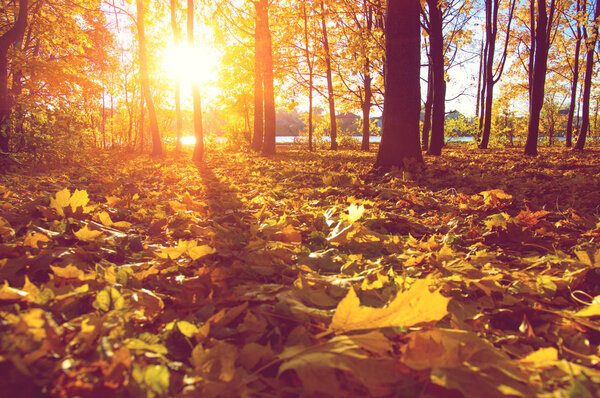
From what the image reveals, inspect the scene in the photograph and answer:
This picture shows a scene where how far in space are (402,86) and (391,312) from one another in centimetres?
589

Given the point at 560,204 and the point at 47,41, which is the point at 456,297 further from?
the point at 47,41

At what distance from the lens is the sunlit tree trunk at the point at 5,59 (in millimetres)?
7422

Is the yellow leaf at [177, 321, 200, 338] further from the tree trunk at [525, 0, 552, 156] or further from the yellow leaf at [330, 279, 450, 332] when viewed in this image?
the tree trunk at [525, 0, 552, 156]

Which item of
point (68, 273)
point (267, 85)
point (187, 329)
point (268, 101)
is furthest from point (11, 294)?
point (267, 85)

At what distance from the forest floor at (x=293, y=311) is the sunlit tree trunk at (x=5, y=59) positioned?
7.19 metres

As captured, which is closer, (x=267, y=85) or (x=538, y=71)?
(x=538, y=71)

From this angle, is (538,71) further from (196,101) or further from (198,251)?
(198,251)

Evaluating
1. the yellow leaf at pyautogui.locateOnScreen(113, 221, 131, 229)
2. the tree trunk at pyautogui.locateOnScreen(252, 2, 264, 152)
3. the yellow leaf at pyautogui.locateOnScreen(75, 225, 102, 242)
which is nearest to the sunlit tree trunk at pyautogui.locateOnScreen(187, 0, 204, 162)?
the tree trunk at pyautogui.locateOnScreen(252, 2, 264, 152)

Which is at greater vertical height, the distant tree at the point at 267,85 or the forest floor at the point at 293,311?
the distant tree at the point at 267,85

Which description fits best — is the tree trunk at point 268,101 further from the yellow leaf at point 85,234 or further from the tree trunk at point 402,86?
the yellow leaf at point 85,234

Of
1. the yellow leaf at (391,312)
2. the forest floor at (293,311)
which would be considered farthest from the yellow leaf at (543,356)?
the yellow leaf at (391,312)

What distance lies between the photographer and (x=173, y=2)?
39.8 feet

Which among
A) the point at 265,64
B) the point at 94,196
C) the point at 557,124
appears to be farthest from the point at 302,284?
the point at 557,124

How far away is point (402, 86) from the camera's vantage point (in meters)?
6.06
